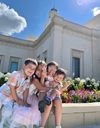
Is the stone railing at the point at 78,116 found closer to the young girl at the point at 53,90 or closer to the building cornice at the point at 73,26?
the young girl at the point at 53,90

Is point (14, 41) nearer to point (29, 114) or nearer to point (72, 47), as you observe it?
point (72, 47)

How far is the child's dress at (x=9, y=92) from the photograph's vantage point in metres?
2.46

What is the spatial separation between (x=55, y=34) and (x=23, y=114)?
9564 millimetres

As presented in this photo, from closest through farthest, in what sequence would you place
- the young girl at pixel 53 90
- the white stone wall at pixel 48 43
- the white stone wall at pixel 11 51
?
the young girl at pixel 53 90
the white stone wall at pixel 48 43
the white stone wall at pixel 11 51

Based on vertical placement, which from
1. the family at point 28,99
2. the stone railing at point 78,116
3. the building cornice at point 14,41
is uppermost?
the building cornice at point 14,41

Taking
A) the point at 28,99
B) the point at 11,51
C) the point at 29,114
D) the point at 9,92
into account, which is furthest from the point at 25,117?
the point at 11,51

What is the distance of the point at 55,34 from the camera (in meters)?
11.5

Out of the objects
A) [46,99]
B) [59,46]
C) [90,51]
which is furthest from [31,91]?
[90,51]

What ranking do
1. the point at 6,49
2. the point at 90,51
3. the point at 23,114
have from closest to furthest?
the point at 23,114
the point at 90,51
the point at 6,49

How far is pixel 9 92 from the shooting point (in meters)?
2.59

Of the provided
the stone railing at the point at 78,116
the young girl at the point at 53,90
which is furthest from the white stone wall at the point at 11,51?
the young girl at the point at 53,90

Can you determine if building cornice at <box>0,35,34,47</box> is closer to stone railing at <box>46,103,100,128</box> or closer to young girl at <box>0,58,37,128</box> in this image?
stone railing at <box>46,103,100,128</box>

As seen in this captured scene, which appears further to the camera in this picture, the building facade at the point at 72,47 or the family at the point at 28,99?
the building facade at the point at 72,47

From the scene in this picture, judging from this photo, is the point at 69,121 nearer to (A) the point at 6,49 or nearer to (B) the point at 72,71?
(B) the point at 72,71
